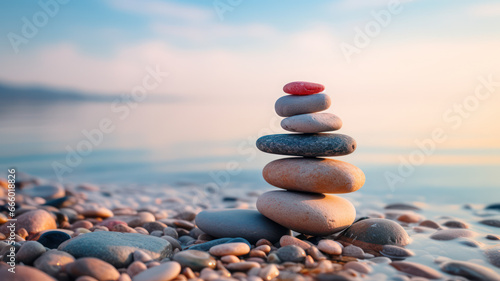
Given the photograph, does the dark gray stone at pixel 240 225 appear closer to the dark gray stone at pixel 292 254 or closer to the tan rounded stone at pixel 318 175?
the tan rounded stone at pixel 318 175

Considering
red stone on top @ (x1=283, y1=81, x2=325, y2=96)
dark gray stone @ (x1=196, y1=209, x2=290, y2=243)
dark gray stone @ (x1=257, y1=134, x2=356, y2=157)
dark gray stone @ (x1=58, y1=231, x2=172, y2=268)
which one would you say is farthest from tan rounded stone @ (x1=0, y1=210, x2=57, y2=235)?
red stone on top @ (x1=283, y1=81, x2=325, y2=96)

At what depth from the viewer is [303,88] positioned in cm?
457

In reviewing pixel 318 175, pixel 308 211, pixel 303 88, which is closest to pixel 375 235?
pixel 308 211

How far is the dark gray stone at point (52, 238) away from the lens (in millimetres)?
4215

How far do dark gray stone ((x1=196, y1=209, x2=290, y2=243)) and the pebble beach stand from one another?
1 centimetres

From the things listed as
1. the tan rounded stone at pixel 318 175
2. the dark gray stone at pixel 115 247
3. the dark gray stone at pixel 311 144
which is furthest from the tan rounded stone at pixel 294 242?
the dark gray stone at pixel 115 247

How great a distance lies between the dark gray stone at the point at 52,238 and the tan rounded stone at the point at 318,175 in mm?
2533

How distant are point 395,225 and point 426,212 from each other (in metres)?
2.54

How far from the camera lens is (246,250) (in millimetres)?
3717

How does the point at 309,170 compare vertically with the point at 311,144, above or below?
below

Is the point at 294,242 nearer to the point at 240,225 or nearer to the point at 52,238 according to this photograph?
the point at 240,225

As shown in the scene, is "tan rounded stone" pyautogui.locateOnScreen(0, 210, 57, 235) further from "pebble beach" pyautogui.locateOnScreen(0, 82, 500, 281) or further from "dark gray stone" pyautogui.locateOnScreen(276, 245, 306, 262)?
"dark gray stone" pyautogui.locateOnScreen(276, 245, 306, 262)

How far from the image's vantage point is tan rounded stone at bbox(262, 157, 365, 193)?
4.34m

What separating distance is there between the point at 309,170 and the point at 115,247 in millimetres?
2203
